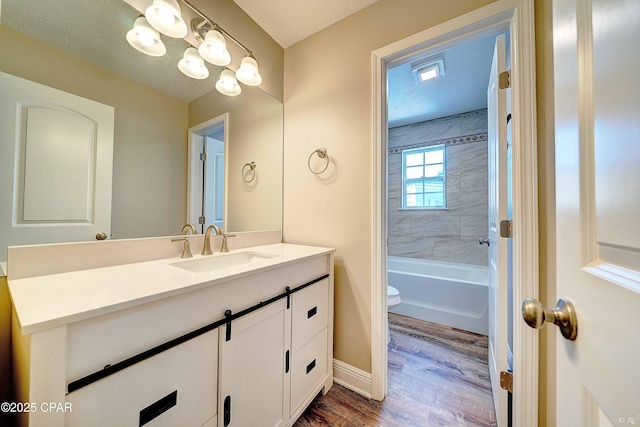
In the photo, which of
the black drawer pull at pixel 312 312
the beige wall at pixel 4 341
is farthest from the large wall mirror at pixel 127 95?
the black drawer pull at pixel 312 312

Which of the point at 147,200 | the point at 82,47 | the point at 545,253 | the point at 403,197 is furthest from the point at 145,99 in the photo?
the point at 403,197

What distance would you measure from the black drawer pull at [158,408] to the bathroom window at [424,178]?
10.7ft

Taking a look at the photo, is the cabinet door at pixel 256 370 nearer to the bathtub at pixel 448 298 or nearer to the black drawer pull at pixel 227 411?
the black drawer pull at pixel 227 411

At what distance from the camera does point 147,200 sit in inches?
44.1

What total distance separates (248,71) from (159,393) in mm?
1621

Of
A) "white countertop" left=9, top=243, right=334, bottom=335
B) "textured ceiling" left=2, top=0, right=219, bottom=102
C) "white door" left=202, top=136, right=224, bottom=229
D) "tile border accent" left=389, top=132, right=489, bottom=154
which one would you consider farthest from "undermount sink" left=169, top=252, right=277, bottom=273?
"tile border accent" left=389, top=132, right=489, bottom=154

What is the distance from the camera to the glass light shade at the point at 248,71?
4.70 feet

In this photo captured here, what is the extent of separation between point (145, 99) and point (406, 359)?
7.69 feet

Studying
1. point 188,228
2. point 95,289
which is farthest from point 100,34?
point 95,289

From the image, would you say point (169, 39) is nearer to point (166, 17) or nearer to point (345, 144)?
point (166, 17)

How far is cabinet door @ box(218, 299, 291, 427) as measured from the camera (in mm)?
842

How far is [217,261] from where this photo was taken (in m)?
1.24

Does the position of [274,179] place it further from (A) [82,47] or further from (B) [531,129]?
(B) [531,129]

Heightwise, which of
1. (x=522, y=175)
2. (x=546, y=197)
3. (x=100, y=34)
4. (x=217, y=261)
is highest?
(x=100, y=34)
